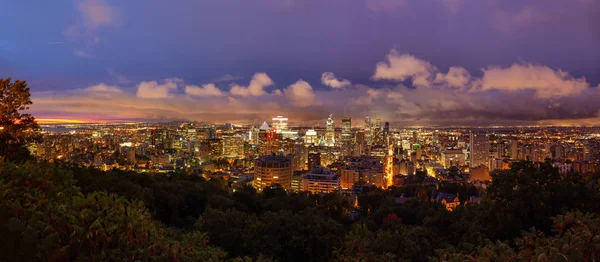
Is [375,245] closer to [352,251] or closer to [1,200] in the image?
[352,251]

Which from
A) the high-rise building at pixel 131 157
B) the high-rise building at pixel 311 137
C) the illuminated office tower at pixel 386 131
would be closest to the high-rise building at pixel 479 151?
the illuminated office tower at pixel 386 131

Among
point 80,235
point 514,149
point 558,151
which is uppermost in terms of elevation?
point 80,235

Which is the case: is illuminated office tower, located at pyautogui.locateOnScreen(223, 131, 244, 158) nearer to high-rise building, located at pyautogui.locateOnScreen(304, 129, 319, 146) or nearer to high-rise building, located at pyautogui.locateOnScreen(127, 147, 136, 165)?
high-rise building, located at pyautogui.locateOnScreen(127, 147, 136, 165)

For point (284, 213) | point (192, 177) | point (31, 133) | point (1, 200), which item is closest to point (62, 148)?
point (192, 177)

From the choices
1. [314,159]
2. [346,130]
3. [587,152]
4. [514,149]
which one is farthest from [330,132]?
[587,152]

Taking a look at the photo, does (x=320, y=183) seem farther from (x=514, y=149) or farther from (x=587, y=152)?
(x=514, y=149)

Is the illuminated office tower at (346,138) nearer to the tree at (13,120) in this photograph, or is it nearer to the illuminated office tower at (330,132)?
the illuminated office tower at (330,132)
